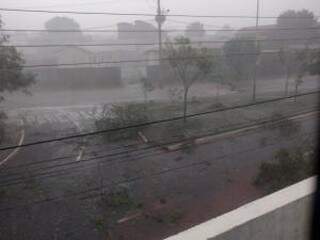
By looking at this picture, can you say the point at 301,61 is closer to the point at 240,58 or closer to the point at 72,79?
the point at 240,58

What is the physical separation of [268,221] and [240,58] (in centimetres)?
2688

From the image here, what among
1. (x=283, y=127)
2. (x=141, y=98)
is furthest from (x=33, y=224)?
(x=141, y=98)

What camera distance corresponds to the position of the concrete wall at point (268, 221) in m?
1.47

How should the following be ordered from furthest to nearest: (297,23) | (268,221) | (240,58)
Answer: (297,23), (240,58), (268,221)

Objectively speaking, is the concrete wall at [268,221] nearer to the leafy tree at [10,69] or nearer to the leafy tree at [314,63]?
the leafy tree at [10,69]

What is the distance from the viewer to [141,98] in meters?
22.4

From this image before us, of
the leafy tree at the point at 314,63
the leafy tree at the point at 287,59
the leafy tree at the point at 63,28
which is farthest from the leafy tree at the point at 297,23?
the leafy tree at the point at 63,28

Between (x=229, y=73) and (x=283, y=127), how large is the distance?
12.9 m

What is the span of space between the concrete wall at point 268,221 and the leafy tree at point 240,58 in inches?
1002

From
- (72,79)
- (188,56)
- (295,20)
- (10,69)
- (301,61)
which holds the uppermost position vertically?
(295,20)

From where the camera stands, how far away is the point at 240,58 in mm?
27422

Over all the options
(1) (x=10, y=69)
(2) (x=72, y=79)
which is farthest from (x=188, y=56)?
(2) (x=72, y=79)

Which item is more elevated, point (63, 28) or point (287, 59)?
point (63, 28)

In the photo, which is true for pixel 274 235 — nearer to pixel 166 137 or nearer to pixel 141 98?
pixel 166 137
